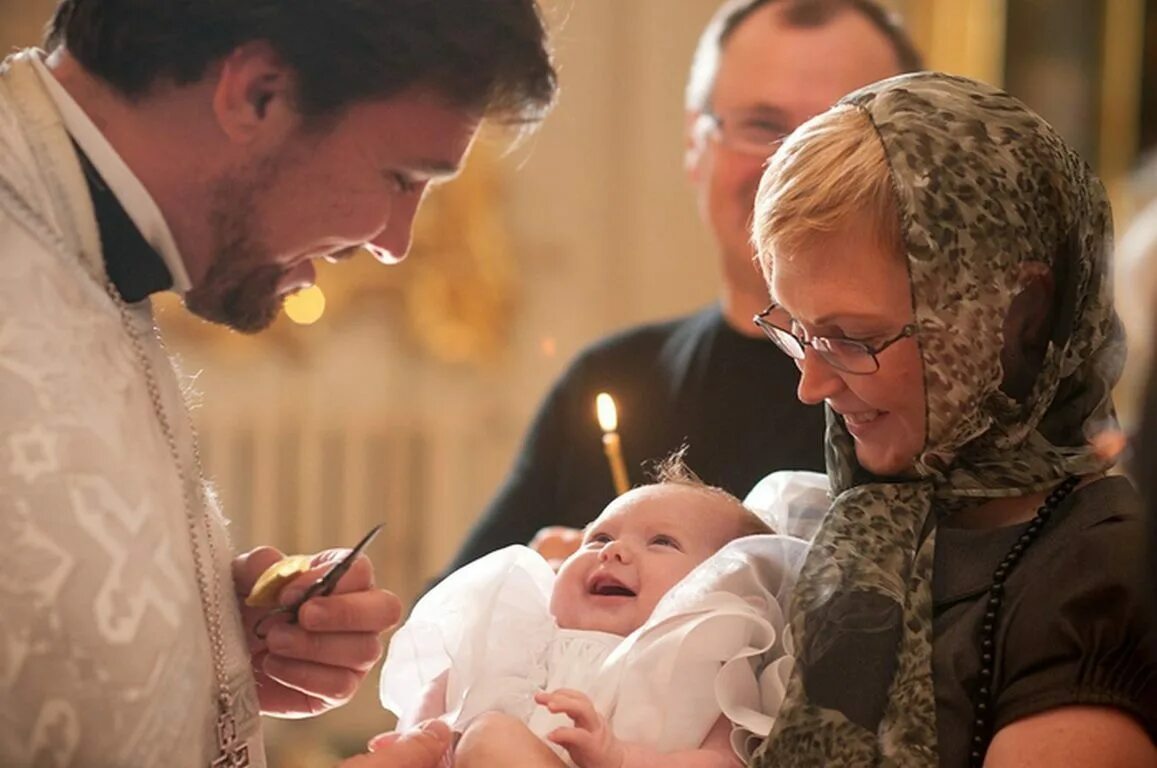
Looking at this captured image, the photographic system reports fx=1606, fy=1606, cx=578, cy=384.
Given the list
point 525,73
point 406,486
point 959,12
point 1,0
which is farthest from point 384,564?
point 525,73

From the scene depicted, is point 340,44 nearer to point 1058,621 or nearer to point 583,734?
point 583,734

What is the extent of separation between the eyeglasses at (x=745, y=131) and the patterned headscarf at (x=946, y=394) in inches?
28.3

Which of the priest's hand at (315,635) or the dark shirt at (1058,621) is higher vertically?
the dark shirt at (1058,621)

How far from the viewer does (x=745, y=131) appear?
2.29 meters

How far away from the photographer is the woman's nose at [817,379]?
4.58 feet

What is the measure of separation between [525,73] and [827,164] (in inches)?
12.6

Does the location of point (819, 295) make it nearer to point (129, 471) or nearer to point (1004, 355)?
point (1004, 355)

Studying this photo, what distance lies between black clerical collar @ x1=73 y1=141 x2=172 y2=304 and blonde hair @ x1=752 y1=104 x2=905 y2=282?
540 millimetres

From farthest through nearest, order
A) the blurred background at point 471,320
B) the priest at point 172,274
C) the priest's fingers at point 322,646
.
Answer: the blurred background at point 471,320 → the priest's fingers at point 322,646 → the priest at point 172,274

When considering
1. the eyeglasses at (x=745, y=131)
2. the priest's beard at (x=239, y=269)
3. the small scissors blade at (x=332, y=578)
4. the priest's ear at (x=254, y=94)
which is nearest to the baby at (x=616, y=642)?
the small scissors blade at (x=332, y=578)

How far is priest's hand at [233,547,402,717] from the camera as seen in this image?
1.54m

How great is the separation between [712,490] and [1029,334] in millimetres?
385

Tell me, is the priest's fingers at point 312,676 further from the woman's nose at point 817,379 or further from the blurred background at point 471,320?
the blurred background at point 471,320

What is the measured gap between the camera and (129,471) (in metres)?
1.31
